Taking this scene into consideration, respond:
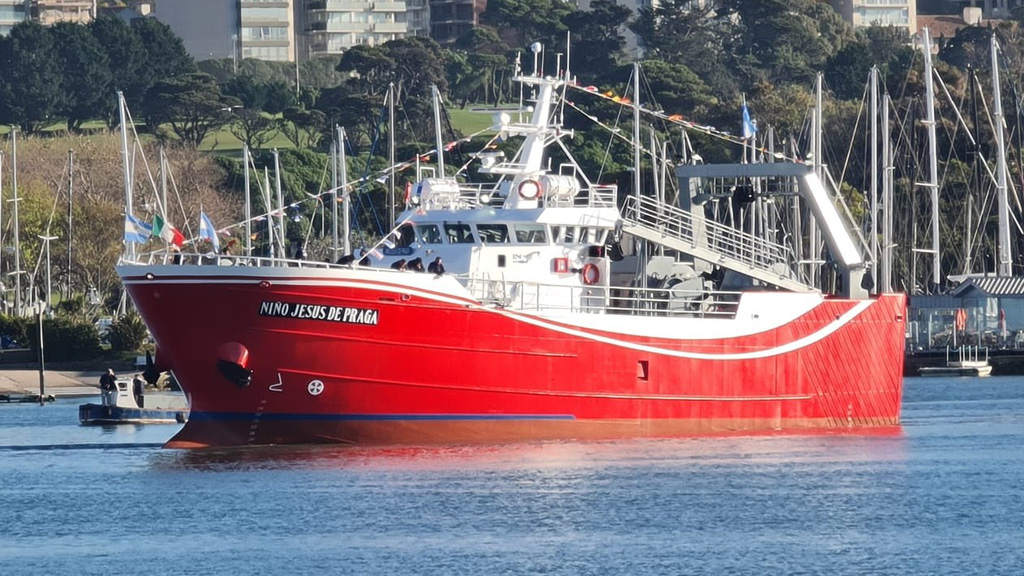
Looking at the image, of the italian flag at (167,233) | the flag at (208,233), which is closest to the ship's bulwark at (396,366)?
the italian flag at (167,233)

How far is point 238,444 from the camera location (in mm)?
42250

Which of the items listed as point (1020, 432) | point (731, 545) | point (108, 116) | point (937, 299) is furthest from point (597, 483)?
point (108, 116)

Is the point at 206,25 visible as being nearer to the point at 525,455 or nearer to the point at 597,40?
the point at 597,40

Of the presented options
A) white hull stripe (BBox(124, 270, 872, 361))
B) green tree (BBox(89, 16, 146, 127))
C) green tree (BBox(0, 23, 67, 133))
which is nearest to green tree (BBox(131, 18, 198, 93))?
green tree (BBox(89, 16, 146, 127))

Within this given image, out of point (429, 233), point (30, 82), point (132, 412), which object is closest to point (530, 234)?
point (429, 233)

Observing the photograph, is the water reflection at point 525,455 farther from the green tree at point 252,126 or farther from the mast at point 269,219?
the green tree at point 252,126

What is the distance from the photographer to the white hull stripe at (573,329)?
4069 cm

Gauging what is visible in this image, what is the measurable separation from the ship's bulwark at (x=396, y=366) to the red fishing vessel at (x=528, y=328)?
40 millimetres

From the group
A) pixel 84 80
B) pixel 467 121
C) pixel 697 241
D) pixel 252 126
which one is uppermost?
pixel 84 80

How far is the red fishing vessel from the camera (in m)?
41.0

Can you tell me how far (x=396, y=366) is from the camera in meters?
41.5

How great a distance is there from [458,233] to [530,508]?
1125 centimetres

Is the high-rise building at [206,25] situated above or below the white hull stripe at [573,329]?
above

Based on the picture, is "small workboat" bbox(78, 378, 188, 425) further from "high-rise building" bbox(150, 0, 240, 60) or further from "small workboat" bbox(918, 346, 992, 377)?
"high-rise building" bbox(150, 0, 240, 60)
